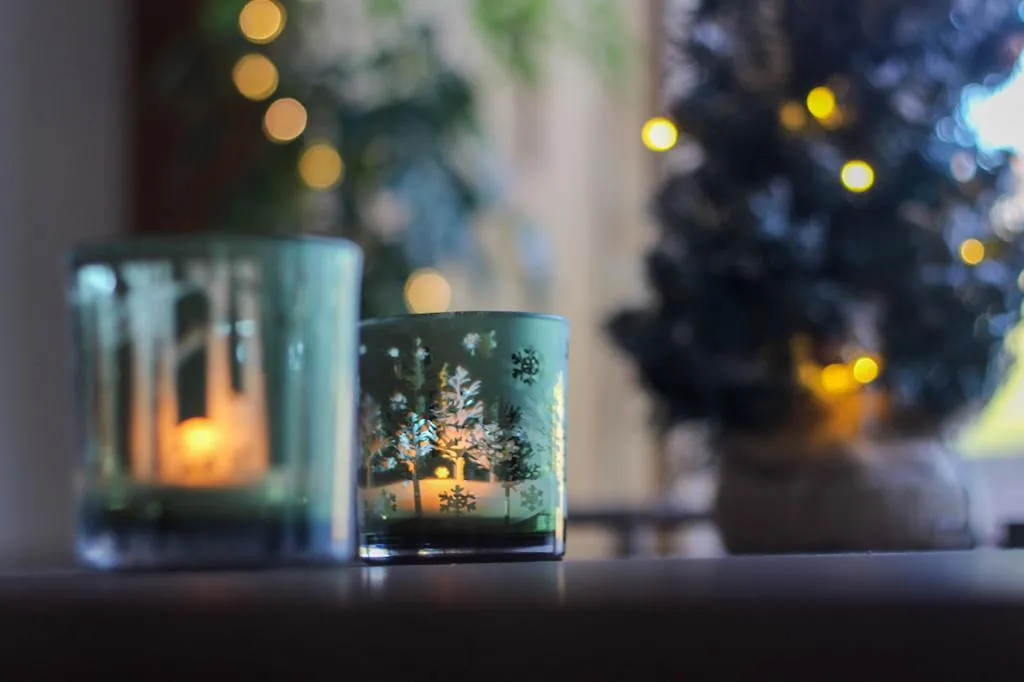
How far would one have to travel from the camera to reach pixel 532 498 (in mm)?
418

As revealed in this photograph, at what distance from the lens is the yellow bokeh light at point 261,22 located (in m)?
1.87

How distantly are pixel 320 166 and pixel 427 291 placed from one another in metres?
0.32

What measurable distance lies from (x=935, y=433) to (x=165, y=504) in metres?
0.55

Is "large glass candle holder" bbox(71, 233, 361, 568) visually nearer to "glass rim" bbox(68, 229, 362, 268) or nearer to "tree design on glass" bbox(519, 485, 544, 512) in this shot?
"glass rim" bbox(68, 229, 362, 268)

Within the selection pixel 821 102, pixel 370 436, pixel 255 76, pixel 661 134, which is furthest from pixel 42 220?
pixel 370 436

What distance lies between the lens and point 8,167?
2.00 metres

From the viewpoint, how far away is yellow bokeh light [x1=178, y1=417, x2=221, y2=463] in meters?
0.51

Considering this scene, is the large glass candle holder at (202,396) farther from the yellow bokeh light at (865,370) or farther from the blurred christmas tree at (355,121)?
the blurred christmas tree at (355,121)

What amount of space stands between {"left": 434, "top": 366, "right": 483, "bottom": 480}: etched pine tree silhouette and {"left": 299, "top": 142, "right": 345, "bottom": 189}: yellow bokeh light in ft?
4.75

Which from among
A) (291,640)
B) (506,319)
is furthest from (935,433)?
(291,640)

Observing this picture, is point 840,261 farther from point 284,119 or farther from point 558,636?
point 284,119

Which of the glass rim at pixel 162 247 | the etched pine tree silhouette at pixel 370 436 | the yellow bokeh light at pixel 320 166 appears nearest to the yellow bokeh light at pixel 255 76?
the yellow bokeh light at pixel 320 166

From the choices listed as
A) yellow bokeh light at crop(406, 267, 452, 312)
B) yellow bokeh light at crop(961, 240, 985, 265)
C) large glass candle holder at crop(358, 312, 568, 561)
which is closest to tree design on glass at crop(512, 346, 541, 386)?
large glass candle holder at crop(358, 312, 568, 561)

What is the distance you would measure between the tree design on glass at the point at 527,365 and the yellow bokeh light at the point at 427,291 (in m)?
1.44
